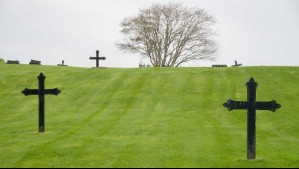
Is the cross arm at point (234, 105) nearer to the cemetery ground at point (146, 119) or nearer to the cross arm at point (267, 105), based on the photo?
the cross arm at point (267, 105)

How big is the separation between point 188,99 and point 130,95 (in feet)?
13.4

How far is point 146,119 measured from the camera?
2178 centimetres

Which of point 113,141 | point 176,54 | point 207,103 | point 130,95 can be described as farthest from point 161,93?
point 176,54

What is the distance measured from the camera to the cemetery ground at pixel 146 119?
13336 millimetres

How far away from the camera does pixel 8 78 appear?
34719mm

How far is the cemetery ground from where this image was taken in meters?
13.3

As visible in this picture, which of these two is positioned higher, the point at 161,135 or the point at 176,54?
the point at 176,54

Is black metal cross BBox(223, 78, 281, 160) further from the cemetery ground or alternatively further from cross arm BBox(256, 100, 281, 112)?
the cemetery ground

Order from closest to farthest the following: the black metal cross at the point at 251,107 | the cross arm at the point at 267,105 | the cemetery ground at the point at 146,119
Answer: the black metal cross at the point at 251,107 → the cross arm at the point at 267,105 → the cemetery ground at the point at 146,119

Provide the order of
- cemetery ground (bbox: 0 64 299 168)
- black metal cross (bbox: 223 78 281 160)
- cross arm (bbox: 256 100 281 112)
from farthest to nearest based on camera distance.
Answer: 1. cemetery ground (bbox: 0 64 299 168)
2. cross arm (bbox: 256 100 281 112)
3. black metal cross (bbox: 223 78 281 160)

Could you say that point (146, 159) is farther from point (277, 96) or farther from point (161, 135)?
point (277, 96)

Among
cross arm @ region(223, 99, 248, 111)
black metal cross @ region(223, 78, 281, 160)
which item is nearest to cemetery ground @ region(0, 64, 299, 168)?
black metal cross @ region(223, 78, 281, 160)

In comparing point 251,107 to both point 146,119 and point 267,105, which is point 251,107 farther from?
point 146,119

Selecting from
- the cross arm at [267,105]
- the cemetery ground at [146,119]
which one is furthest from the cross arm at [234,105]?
the cemetery ground at [146,119]
